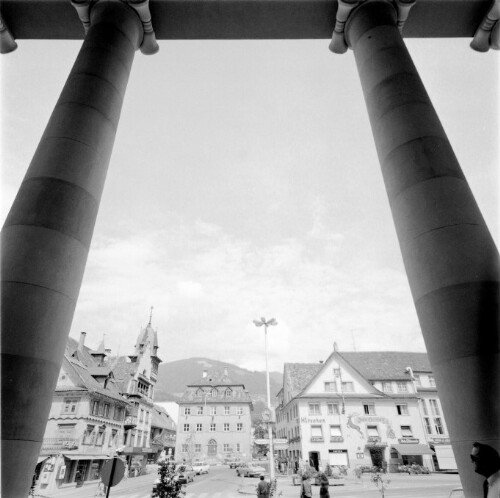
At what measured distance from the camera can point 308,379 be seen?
4800 centimetres

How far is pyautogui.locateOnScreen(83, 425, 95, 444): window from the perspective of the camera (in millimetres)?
34406

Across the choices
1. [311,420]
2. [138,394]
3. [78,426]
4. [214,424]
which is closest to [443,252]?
[78,426]

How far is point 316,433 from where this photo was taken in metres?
40.9

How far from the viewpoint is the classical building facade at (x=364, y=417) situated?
1566 inches

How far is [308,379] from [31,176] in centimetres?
4649

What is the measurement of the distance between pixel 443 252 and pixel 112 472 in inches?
404

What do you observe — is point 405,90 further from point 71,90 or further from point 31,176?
point 31,176

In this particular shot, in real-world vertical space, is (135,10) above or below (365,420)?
above

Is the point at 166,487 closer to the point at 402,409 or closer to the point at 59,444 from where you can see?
the point at 59,444

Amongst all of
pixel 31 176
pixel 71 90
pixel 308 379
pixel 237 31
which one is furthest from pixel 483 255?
pixel 308 379

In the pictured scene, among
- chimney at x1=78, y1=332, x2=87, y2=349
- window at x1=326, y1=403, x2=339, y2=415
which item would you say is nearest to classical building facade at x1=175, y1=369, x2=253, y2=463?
window at x1=326, y1=403, x2=339, y2=415

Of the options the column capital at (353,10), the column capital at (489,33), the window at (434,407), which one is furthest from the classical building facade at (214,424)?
the column capital at (489,33)

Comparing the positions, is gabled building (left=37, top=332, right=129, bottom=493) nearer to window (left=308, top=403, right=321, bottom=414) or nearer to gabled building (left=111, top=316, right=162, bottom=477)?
gabled building (left=111, top=316, right=162, bottom=477)

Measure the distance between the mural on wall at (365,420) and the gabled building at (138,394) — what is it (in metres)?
25.5
